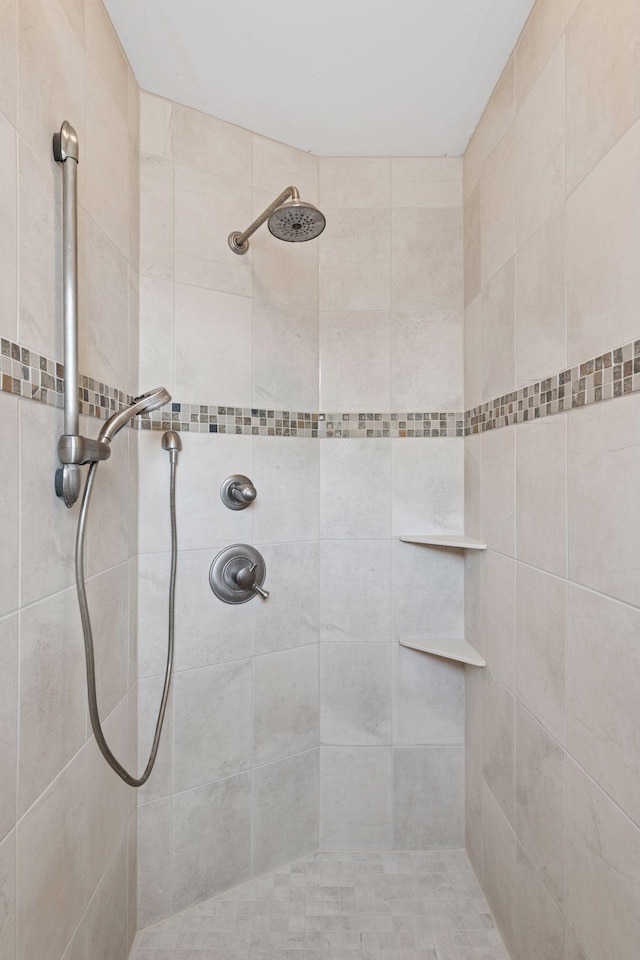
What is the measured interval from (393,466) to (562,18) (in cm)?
126

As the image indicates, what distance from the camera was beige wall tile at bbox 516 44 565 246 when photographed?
1239 mm

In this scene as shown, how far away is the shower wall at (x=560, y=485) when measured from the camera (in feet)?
3.23

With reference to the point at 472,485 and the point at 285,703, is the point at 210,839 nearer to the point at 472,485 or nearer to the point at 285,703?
the point at 285,703

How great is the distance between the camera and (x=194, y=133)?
1734mm

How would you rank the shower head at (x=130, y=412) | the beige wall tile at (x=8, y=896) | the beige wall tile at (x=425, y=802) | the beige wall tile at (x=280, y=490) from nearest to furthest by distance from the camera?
the beige wall tile at (x=8, y=896) → the shower head at (x=130, y=412) → the beige wall tile at (x=280, y=490) → the beige wall tile at (x=425, y=802)

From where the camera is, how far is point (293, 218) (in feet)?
4.89

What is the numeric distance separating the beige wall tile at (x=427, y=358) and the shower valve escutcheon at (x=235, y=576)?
743 millimetres

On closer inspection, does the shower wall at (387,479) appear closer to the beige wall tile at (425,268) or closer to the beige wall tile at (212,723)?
the beige wall tile at (425,268)

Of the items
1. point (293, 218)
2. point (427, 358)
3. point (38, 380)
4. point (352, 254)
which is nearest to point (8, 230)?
point (38, 380)

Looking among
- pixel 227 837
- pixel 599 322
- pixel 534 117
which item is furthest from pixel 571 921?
pixel 534 117

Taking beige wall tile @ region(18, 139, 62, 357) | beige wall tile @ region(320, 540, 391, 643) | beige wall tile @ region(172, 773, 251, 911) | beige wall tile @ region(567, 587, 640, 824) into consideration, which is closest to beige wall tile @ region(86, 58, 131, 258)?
beige wall tile @ region(18, 139, 62, 357)

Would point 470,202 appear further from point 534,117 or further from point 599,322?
point 599,322

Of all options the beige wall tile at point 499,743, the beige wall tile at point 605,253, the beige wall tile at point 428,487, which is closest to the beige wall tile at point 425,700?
the beige wall tile at point 499,743

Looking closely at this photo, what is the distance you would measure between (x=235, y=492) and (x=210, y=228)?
0.84 m
